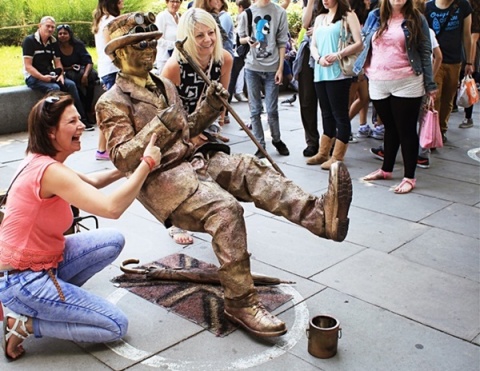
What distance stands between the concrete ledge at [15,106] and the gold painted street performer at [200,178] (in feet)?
17.2

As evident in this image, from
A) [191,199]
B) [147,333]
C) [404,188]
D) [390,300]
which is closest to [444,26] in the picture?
[404,188]

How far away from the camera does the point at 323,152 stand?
6816 mm

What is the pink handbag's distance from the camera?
20.5 ft

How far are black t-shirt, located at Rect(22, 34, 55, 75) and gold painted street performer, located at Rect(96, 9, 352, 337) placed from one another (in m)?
5.08

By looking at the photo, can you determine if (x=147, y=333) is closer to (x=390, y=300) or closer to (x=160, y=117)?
(x=160, y=117)

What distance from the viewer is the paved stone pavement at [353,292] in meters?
3.20

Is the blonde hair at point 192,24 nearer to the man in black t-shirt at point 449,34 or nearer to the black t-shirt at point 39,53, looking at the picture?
the man in black t-shirt at point 449,34

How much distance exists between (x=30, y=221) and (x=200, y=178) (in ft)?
3.33

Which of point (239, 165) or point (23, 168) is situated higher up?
point (23, 168)

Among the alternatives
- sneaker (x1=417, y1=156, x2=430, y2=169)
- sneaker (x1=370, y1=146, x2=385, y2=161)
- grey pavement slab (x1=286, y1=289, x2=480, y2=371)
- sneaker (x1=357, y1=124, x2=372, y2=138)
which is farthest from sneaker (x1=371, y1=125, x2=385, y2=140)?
grey pavement slab (x1=286, y1=289, x2=480, y2=371)

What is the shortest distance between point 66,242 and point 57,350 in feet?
1.96

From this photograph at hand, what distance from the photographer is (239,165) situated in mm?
3807

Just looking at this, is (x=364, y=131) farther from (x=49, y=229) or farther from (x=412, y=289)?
(x=49, y=229)

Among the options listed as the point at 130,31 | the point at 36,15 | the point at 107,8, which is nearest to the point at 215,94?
the point at 130,31
